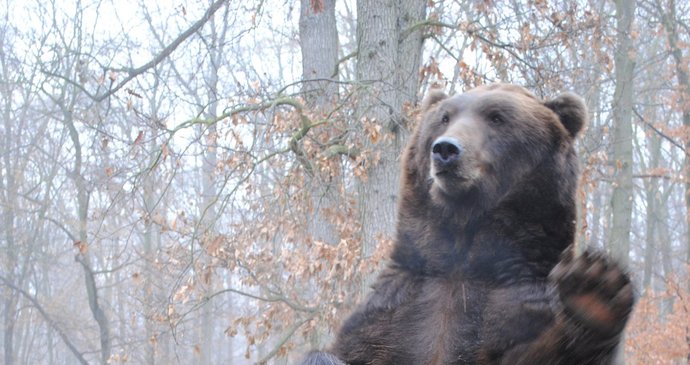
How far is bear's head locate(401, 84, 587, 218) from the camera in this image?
3691 mm

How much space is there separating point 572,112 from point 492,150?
52cm

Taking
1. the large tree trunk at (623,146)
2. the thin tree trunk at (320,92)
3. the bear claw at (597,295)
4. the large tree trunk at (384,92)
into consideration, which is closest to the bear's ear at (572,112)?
the bear claw at (597,295)

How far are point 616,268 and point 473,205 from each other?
1.14 metres

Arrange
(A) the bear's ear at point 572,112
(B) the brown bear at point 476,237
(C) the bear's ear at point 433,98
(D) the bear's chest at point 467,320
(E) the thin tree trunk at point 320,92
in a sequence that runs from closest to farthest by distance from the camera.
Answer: (D) the bear's chest at point 467,320 → (B) the brown bear at point 476,237 → (A) the bear's ear at point 572,112 → (C) the bear's ear at point 433,98 → (E) the thin tree trunk at point 320,92

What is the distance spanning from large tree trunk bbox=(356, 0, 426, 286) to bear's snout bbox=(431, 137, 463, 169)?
3.66 m

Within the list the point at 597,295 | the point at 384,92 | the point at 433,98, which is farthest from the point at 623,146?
the point at 597,295

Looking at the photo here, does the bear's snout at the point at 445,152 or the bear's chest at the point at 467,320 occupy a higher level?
A: the bear's snout at the point at 445,152

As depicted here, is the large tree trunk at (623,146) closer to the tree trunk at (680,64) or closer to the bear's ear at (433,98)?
the tree trunk at (680,64)

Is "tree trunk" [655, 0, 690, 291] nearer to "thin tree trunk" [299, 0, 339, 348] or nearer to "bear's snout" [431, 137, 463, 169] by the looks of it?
"thin tree trunk" [299, 0, 339, 348]

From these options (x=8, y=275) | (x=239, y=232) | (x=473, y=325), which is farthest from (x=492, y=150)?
(x=8, y=275)

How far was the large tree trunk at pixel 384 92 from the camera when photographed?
7.49 metres

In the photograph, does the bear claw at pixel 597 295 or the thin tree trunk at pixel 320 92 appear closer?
the bear claw at pixel 597 295

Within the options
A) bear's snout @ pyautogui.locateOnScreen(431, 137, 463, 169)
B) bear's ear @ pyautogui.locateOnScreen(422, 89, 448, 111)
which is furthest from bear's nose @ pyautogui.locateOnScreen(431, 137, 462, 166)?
bear's ear @ pyautogui.locateOnScreen(422, 89, 448, 111)

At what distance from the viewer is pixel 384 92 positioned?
7.61m
